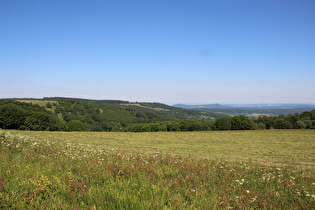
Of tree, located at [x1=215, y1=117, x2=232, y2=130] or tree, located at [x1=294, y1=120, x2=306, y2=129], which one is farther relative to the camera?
tree, located at [x1=215, y1=117, x2=232, y2=130]

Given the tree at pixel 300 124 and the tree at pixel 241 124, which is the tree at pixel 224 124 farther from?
the tree at pixel 300 124

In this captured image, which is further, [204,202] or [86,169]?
[86,169]

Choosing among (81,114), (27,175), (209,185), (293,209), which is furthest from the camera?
(81,114)

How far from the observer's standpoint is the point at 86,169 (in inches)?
204

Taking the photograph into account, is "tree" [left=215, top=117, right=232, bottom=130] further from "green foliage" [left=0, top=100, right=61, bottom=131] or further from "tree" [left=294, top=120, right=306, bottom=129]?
"green foliage" [left=0, top=100, right=61, bottom=131]

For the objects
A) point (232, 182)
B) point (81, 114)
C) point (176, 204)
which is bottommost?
point (81, 114)

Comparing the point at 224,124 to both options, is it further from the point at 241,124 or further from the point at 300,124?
the point at 300,124

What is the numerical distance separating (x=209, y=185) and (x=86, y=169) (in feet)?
11.2

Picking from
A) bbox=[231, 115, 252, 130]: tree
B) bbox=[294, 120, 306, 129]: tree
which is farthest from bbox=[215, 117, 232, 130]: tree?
bbox=[294, 120, 306, 129]: tree

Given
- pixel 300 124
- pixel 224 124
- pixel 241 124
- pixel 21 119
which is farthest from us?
pixel 224 124

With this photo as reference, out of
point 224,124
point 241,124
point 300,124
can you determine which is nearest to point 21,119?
point 224,124

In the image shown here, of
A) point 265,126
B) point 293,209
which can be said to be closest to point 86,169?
point 293,209

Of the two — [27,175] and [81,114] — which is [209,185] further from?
[81,114]

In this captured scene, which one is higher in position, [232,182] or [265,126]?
[232,182]
